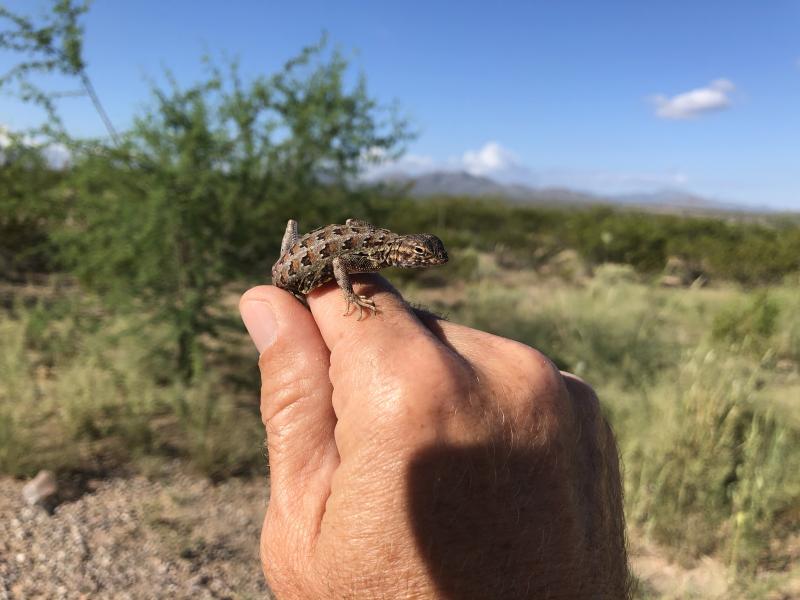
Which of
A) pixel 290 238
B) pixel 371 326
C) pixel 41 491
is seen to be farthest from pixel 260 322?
pixel 41 491

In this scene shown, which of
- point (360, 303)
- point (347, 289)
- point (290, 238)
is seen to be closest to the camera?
point (360, 303)

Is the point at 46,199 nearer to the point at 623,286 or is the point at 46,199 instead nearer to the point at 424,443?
the point at 424,443

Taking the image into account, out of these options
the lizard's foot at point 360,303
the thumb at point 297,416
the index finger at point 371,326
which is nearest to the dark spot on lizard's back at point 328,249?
the index finger at point 371,326

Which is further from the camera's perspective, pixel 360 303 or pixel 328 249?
pixel 328 249

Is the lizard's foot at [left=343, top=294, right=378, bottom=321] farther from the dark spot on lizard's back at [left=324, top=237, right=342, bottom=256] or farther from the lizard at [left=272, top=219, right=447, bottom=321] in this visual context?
the dark spot on lizard's back at [left=324, top=237, right=342, bottom=256]

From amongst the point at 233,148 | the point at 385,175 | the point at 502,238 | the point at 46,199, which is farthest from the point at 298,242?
the point at 502,238

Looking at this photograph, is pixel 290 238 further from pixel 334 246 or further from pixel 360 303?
pixel 360 303

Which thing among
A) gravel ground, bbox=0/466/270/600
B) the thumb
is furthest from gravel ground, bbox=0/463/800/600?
the thumb
